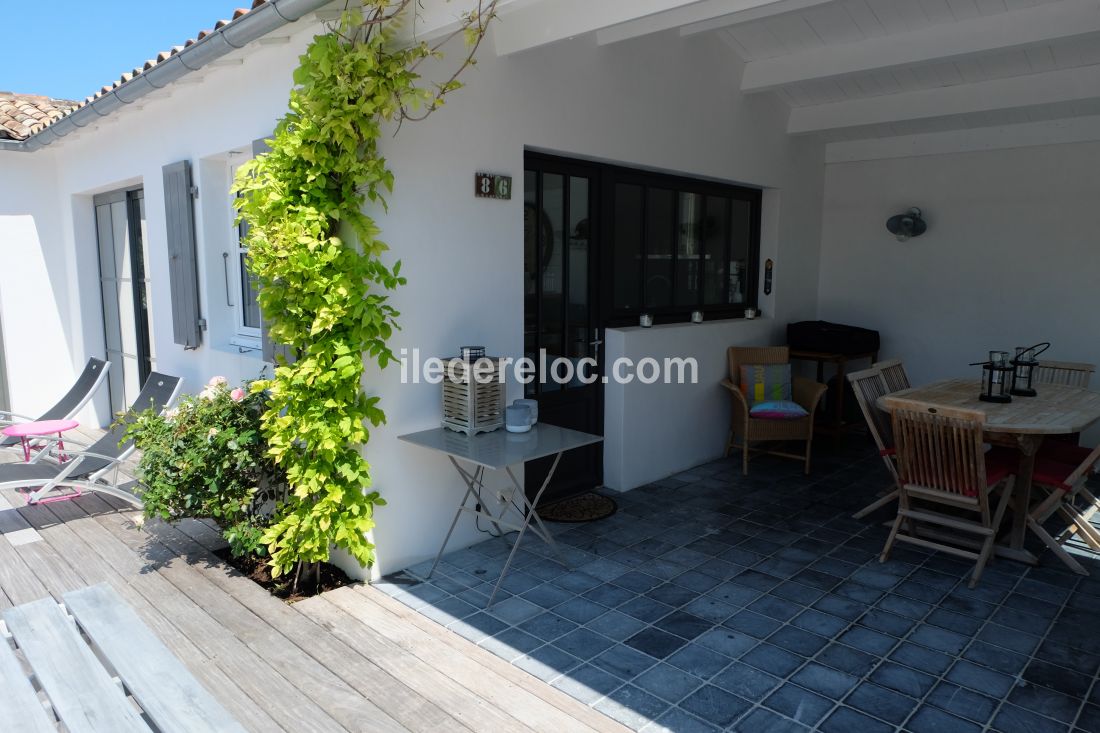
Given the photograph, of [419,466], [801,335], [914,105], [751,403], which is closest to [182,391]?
[419,466]

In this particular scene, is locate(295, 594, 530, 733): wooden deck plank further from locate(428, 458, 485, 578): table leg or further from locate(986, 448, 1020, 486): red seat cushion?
locate(986, 448, 1020, 486): red seat cushion

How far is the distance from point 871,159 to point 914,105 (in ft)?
3.75

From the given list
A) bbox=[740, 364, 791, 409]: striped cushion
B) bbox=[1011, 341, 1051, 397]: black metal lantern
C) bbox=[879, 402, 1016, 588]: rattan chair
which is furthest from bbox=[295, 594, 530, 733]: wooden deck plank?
bbox=[1011, 341, 1051, 397]: black metal lantern

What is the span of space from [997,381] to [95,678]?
16.0 feet

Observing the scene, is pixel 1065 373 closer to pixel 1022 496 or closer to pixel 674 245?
pixel 1022 496

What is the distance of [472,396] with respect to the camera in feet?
12.0

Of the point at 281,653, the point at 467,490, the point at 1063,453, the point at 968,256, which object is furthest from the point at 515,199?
the point at 968,256

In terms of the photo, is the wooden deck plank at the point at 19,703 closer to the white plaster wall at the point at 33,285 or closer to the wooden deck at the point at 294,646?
the wooden deck at the point at 294,646

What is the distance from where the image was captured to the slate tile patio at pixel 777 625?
2639 mm

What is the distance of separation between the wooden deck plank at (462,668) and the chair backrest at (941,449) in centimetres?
240

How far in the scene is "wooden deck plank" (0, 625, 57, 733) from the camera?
1498 mm

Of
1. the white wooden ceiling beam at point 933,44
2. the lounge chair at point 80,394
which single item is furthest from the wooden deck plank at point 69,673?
the white wooden ceiling beam at point 933,44

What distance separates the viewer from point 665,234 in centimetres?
558

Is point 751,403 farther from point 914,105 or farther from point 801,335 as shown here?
point 914,105
